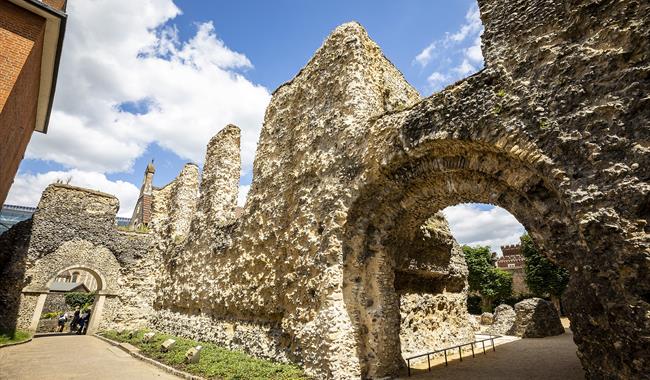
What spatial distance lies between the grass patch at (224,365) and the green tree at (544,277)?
98.6 ft

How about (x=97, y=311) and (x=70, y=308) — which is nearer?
(x=97, y=311)

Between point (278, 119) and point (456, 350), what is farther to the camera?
point (278, 119)

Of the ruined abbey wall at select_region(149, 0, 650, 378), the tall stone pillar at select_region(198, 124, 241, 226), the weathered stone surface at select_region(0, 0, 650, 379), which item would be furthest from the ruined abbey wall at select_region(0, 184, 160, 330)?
the tall stone pillar at select_region(198, 124, 241, 226)

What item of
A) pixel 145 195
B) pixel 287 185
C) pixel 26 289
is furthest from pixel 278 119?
pixel 145 195

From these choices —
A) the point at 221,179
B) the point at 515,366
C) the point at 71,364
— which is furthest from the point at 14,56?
the point at 515,366

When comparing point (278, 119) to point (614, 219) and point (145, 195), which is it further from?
point (145, 195)

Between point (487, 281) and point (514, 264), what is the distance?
465 inches

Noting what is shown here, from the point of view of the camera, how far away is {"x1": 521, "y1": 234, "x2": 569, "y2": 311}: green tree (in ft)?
99.9

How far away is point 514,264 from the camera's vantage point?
45.5 m

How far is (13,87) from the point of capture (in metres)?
8.62

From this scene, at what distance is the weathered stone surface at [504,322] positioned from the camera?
60.9 ft

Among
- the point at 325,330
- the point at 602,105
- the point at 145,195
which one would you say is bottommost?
the point at 325,330

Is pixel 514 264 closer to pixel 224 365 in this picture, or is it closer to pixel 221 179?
pixel 221 179

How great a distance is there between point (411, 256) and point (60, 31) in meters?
12.5
